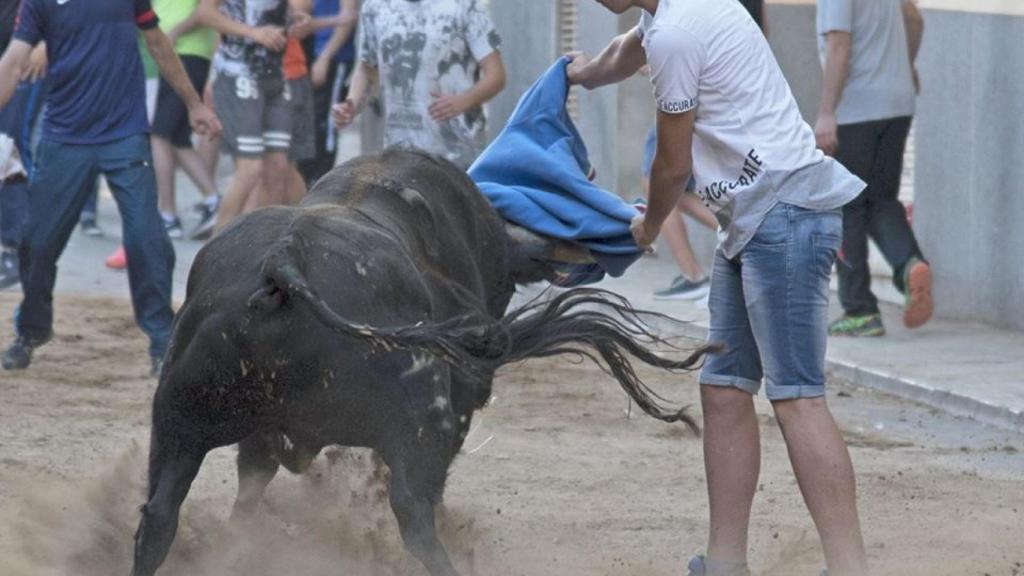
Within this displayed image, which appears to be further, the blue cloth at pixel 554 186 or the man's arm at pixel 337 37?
the man's arm at pixel 337 37

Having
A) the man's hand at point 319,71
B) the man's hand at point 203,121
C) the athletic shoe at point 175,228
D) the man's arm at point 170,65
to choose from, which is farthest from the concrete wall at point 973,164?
the athletic shoe at point 175,228

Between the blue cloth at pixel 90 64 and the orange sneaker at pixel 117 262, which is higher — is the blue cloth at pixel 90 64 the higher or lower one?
the higher one

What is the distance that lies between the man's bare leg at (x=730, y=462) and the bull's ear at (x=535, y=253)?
2.74ft

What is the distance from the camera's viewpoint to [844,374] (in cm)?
879

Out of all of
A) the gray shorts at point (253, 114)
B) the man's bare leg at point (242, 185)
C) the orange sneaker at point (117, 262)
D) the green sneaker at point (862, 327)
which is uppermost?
the gray shorts at point (253, 114)

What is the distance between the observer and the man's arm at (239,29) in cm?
1114

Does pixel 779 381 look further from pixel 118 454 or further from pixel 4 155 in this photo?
pixel 4 155

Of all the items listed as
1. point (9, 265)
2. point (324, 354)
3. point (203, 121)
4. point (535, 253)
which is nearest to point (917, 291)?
point (203, 121)

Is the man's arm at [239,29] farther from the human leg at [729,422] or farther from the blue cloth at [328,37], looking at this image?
the human leg at [729,422]

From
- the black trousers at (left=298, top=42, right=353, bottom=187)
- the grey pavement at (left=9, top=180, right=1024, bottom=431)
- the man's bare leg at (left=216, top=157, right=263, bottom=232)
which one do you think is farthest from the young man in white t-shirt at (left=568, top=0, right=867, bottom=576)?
the black trousers at (left=298, top=42, right=353, bottom=187)

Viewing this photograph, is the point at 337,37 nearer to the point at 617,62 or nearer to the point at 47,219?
the point at 47,219

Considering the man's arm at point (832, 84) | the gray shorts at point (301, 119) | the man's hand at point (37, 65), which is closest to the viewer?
the man's arm at point (832, 84)

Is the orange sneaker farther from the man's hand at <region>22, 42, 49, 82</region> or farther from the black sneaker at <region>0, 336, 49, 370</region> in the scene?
the black sneaker at <region>0, 336, 49, 370</region>

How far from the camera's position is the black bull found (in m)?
4.55
